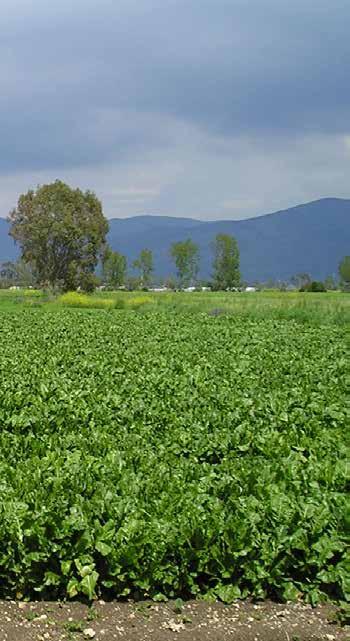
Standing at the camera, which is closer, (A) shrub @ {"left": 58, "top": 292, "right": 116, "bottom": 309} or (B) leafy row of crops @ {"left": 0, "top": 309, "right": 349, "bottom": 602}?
(B) leafy row of crops @ {"left": 0, "top": 309, "right": 349, "bottom": 602}

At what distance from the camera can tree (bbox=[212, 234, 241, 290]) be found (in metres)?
101

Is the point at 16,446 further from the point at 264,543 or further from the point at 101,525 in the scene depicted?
the point at 264,543

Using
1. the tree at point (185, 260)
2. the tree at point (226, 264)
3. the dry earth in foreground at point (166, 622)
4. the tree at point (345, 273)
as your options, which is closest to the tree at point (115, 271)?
A: the tree at point (185, 260)

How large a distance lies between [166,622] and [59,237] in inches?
2438

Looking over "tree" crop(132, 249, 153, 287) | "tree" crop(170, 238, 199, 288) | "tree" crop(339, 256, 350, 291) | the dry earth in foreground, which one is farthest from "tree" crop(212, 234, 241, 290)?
the dry earth in foreground

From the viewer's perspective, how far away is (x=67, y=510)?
4648 millimetres

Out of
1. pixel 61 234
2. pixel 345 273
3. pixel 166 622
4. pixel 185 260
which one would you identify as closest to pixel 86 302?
pixel 61 234

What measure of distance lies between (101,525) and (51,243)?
6198 cm

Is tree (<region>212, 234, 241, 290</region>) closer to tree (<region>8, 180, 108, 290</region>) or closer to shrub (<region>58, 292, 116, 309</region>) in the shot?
tree (<region>8, 180, 108, 290</region>)

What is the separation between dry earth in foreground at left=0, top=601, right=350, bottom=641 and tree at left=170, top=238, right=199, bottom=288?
100078 mm

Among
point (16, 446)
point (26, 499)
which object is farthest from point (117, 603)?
point (16, 446)

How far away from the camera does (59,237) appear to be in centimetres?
6412

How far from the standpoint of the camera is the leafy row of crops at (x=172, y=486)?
4.35m

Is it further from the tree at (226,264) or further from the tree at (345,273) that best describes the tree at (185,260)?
the tree at (345,273)
